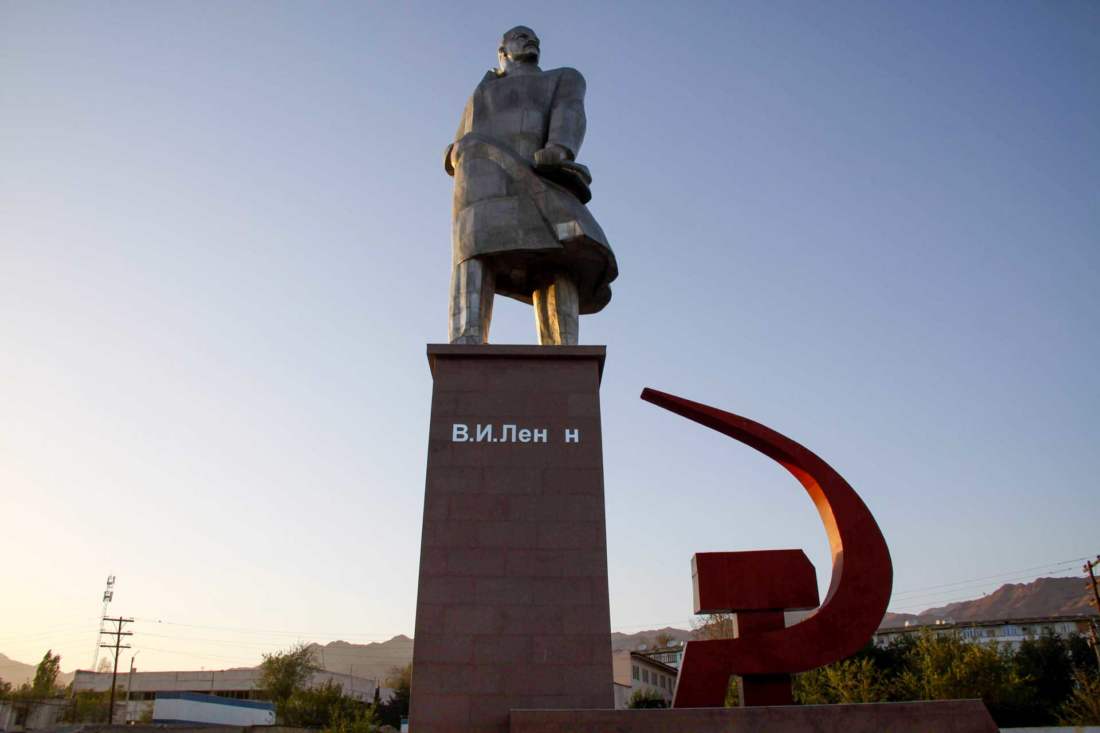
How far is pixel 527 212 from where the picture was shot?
11.7 metres

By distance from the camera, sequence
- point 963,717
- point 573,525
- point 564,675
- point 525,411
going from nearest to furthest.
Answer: point 963,717 → point 564,675 → point 573,525 → point 525,411

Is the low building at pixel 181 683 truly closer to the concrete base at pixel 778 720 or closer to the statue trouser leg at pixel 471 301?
the statue trouser leg at pixel 471 301

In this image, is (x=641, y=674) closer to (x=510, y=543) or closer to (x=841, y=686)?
(x=841, y=686)

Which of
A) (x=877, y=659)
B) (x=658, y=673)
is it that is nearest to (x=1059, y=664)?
(x=877, y=659)

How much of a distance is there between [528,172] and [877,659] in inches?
1301

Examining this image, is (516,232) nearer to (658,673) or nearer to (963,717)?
(963,717)

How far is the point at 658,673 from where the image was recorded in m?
54.3

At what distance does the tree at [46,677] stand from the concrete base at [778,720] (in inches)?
2448

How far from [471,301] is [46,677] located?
202 feet

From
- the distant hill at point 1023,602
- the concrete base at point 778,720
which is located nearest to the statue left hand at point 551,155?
the concrete base at point 778,720

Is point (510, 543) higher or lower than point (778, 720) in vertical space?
higher

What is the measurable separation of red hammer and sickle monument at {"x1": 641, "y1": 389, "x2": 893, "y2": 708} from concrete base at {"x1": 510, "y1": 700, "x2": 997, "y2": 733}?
1039 mm

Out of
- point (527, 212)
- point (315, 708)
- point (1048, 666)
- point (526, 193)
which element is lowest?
point (315, 708)

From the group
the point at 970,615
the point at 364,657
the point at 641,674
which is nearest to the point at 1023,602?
the point at 970,615
